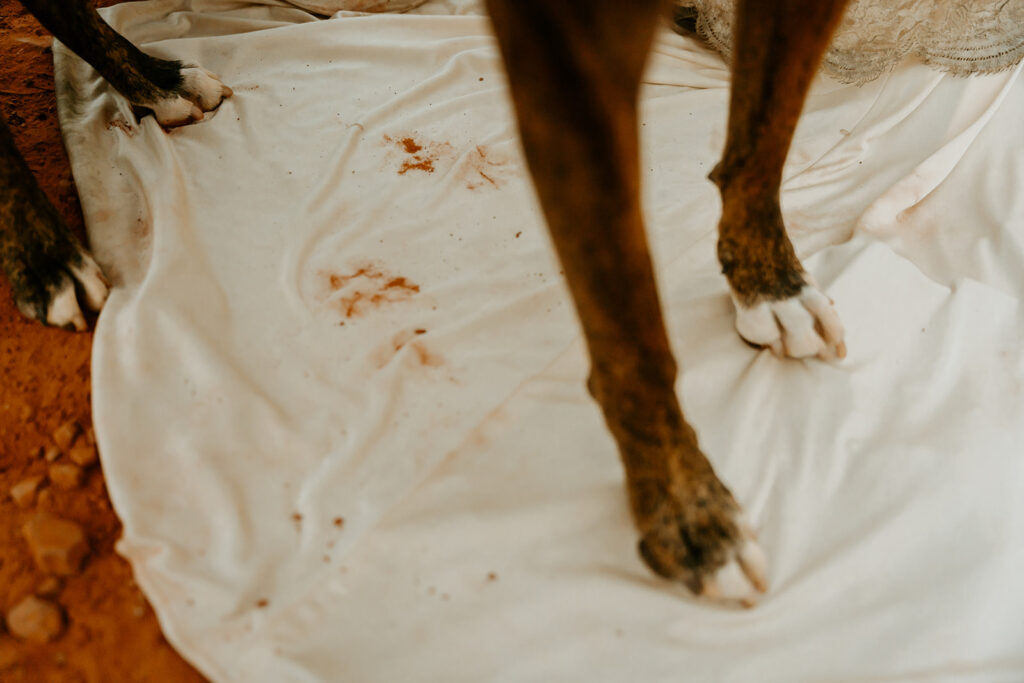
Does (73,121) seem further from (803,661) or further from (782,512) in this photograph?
(803,661)

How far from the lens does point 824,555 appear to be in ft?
3.39

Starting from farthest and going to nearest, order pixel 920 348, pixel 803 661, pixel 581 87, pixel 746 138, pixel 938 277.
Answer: pixel 938 277
pixel 920 348
pixel 746 138
pixel 803 661
pixel 581 87

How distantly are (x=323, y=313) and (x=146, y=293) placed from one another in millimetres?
327

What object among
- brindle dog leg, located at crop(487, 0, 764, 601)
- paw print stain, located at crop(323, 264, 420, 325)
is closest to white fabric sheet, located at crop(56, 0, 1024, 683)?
paw print stain, located at crop(323, 264, 420, 325)

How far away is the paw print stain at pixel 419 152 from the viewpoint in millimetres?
1725

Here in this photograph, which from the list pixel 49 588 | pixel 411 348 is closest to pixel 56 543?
pixel 49 588

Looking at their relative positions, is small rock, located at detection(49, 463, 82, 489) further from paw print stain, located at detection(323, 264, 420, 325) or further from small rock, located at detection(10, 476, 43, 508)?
paw print stain, located at detection(323, 264, 420, 325)

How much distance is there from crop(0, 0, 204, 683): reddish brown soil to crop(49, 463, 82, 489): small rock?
11mm

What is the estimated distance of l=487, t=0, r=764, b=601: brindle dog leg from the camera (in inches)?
23.6

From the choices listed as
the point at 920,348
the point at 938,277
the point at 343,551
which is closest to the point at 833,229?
the point at 938,277

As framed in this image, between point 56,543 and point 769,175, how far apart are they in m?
1.24

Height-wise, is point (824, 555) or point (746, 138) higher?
point (746, 138)

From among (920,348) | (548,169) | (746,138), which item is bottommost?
(920,348)

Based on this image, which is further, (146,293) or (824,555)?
(146,293)
